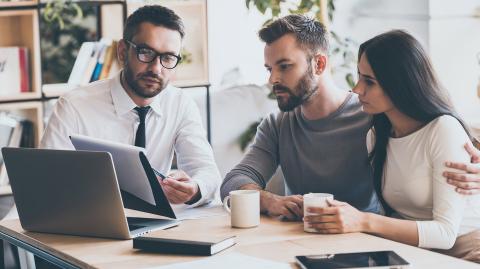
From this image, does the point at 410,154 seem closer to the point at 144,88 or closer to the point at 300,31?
the point at 300,31

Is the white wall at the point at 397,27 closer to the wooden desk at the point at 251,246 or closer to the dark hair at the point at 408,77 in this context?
the dark hair at the point at 408,77

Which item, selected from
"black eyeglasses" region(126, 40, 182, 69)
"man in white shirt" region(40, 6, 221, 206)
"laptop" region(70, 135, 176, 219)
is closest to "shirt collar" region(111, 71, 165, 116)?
"man in white shirt" region(40, 6, 221, 206)

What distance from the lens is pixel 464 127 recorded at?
2.10 m

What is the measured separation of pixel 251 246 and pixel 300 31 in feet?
3.15

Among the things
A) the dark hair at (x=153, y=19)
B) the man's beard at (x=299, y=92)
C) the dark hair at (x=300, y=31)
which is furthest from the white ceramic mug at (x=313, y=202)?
the dark hair at (x=153, y=19)

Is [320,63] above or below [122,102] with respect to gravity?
above

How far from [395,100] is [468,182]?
32cm

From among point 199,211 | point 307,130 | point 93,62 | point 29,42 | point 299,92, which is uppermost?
point 29,42

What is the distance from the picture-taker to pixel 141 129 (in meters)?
2.64

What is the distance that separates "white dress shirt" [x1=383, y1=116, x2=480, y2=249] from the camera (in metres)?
1.94

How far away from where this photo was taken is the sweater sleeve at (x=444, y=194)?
193 cm

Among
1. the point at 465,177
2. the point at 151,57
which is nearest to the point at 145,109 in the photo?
the point at 151,57

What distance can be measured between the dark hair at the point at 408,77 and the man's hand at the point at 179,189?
25.7 inches

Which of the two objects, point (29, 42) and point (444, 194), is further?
point (29, 42)
